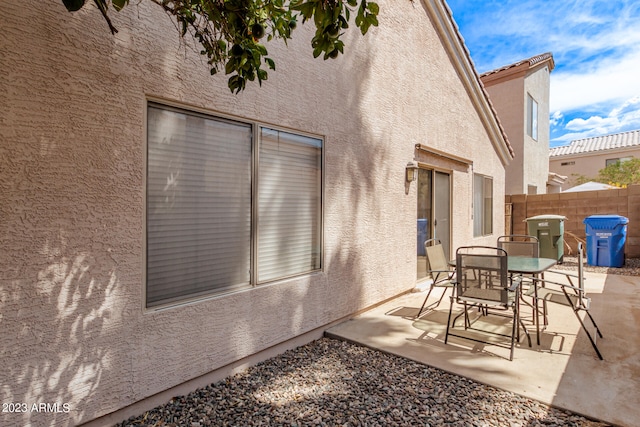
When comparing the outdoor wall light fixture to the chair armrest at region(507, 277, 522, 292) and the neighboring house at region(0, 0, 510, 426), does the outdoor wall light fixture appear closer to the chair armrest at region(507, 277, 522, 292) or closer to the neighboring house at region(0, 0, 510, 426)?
the neighboring house at region(0, 0, 510, 426)

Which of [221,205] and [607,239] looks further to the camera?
[607,239]

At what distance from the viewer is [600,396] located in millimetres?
2984

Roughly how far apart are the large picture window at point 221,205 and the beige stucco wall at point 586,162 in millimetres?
29631

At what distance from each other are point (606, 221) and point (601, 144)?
2527 centimetres

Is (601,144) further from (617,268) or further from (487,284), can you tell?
(487,284)

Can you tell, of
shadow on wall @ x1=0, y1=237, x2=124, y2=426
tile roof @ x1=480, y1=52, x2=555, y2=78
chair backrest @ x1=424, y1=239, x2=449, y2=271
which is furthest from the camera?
tile roof @ x1=480, y1=52, x2=555, y2=78

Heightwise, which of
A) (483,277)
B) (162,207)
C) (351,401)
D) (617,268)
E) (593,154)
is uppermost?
(593,154)

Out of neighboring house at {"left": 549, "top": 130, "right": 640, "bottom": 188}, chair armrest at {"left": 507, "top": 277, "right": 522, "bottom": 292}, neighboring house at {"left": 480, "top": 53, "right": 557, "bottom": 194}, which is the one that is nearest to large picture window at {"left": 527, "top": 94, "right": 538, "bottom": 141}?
neighboring house at {"left": 480, "top": 53, "right": 557, "bottom": 194}

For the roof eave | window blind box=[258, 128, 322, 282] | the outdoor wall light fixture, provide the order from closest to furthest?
1. window blind box=[258, 128, 322, 282]
2. the outdoor wall light fixture
3. the roof eave

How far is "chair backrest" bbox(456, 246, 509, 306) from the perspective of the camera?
3.90 metres

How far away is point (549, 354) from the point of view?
12.7 feet

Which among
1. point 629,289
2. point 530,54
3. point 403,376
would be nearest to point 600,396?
point 403,376

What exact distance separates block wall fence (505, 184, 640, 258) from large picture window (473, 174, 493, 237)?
9.56 ft

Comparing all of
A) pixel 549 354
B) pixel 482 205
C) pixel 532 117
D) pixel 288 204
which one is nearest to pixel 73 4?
pixel 288 204
